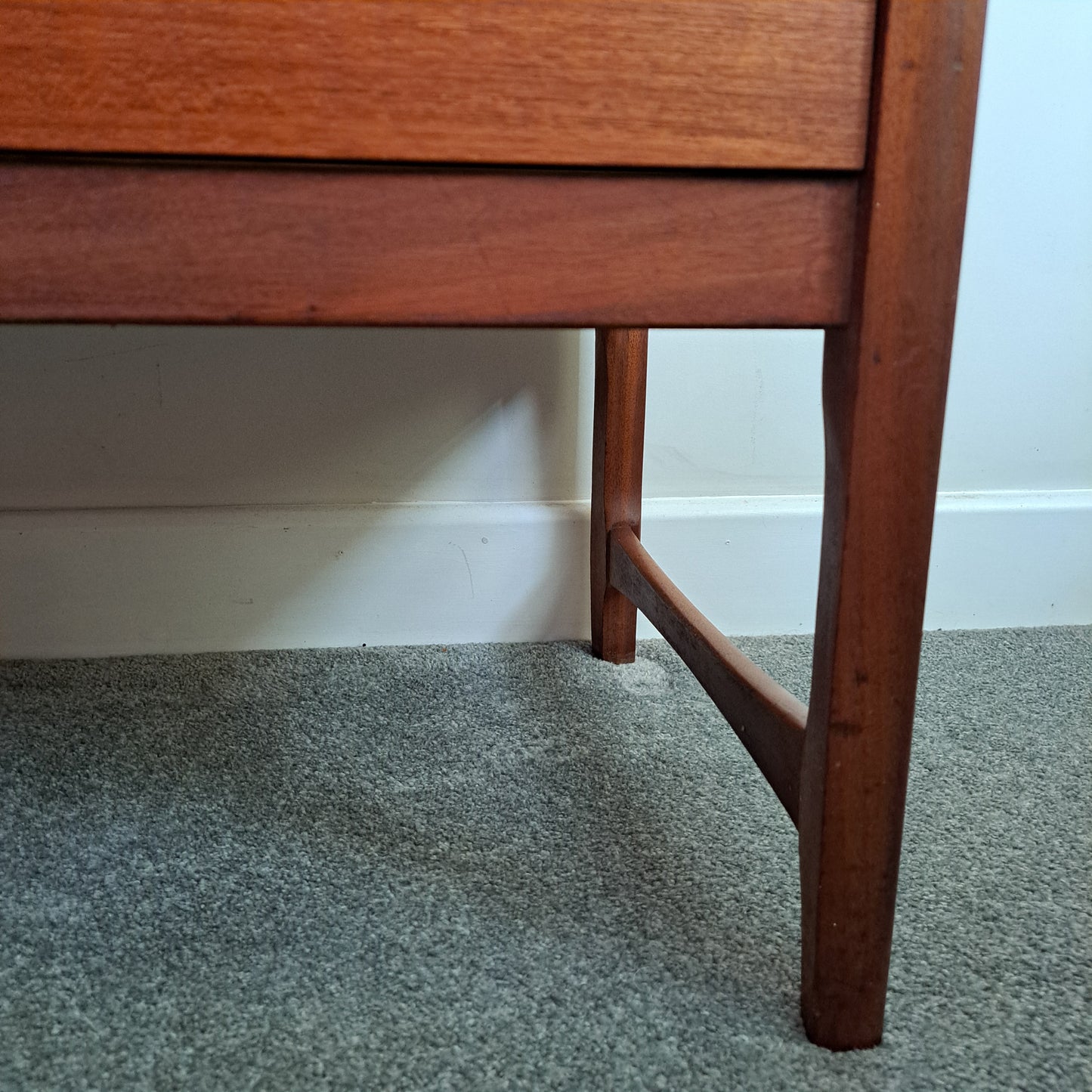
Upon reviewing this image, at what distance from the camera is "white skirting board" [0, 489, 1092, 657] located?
996 mm

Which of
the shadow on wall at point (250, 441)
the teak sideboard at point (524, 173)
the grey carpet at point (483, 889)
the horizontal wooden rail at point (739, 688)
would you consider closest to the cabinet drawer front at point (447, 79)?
the teak sideboard at point (524, 173)

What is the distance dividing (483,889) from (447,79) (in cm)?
46

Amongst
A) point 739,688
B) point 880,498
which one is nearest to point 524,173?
point 880,498

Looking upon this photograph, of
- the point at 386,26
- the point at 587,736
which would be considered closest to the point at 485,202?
the point at 386,26

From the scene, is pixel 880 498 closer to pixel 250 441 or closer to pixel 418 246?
pixel 418 246

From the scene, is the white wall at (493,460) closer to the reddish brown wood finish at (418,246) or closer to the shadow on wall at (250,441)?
the shadow on wall at (250,441)

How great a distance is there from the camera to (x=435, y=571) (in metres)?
1.04

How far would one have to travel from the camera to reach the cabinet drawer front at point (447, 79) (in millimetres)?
345

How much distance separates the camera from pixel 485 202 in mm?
378

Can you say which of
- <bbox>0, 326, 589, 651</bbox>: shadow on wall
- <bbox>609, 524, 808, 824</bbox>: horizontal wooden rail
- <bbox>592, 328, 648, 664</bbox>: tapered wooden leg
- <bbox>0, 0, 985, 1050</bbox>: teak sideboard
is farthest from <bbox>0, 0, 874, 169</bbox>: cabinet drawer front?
<bbox>0, 326, 589, 651</bbox>: shadow on wall

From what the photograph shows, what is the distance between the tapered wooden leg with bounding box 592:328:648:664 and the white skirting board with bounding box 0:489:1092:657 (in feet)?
0.25

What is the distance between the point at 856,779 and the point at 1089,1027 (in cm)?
19

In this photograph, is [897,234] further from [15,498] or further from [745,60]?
[15,498]

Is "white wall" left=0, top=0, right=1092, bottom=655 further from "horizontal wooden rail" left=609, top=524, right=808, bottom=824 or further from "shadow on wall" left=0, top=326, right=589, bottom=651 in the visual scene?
"horizontal wooden rail" left=609, top=524, right=808, bottom=824
